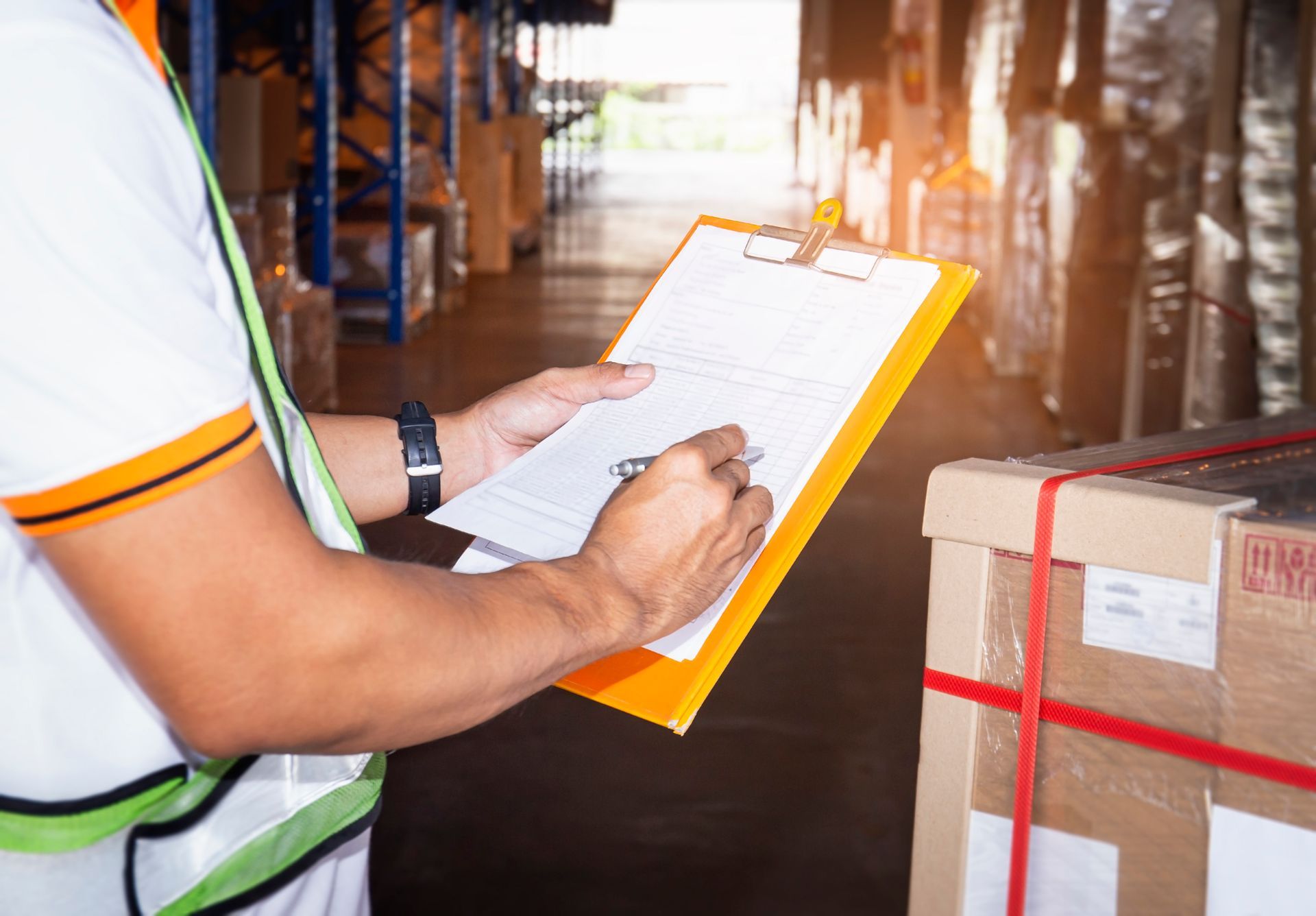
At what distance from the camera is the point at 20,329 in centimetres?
64

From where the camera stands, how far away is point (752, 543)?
102 cm

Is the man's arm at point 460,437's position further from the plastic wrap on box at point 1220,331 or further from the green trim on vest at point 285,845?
the plastic wrap on box at point 1220,331

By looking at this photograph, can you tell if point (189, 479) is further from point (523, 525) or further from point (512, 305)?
point (512, 305)

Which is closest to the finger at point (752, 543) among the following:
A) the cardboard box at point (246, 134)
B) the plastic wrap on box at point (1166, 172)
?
the plastic wrap on box at point (1166, 172)

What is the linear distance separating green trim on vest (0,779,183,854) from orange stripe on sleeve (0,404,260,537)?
25cm

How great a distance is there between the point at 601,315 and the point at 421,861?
19.7 ft

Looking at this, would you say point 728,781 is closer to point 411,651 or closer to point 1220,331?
point 1220,331

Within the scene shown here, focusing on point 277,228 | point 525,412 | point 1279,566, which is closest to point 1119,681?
point 1279,566

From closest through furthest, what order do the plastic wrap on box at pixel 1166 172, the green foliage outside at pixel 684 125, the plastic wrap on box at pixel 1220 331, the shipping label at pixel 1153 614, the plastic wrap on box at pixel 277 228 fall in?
the shipping label at pixel 1153 614 < the plastic wrap on box at pixel 1220 331 < the plastic wrap on box at pixel 1166 172 < the plastic wrap on box at pixel 277 228 < the green foliage outside at pixel 684 125

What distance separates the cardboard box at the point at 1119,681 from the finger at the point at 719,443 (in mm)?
179

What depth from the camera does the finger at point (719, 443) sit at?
1002 mm

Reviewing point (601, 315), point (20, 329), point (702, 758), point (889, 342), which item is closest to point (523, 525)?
point (889, 342)

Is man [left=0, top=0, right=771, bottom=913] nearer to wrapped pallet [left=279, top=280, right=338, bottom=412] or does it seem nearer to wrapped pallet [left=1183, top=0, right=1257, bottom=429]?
wrapped pallet [left=1183, top=0, right=1257, bottom=429]

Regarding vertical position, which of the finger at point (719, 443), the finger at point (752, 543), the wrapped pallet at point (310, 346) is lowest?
the wrapped pallet at point (310, 346)
